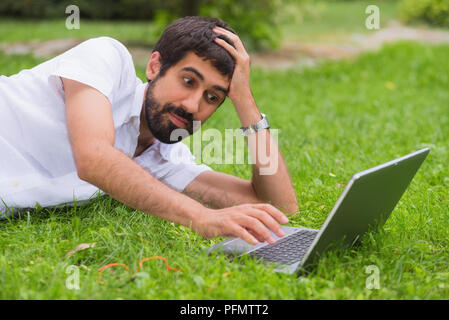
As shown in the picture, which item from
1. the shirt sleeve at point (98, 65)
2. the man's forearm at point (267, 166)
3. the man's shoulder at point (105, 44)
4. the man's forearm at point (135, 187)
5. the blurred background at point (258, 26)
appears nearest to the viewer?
the man's forearm at point (135, 187)

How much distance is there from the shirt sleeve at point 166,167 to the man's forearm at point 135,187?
1018 millimetres

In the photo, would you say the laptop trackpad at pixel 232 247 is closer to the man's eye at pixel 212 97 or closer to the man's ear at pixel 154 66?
the man's eye at pixel 212 97

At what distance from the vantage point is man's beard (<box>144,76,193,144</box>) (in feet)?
9.06

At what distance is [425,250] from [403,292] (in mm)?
452

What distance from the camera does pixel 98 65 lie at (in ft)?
8.24

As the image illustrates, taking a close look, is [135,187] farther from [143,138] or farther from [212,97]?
[143,138]

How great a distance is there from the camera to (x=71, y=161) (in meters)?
2.82

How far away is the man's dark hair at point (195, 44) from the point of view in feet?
8.85

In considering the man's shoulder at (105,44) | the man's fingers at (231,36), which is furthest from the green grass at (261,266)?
the man's fingers at (231,36)

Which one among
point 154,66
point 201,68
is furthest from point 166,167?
point 201,68

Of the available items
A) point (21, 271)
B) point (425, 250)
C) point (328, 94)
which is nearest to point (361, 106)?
point (328, 94)

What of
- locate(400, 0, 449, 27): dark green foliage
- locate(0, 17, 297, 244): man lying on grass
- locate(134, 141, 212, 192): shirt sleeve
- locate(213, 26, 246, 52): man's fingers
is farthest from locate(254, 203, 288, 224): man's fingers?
locate(400, 0, 449, 27): dark green foliage

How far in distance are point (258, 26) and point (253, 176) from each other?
7426mm

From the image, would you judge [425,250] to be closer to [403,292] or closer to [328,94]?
[403,292]
